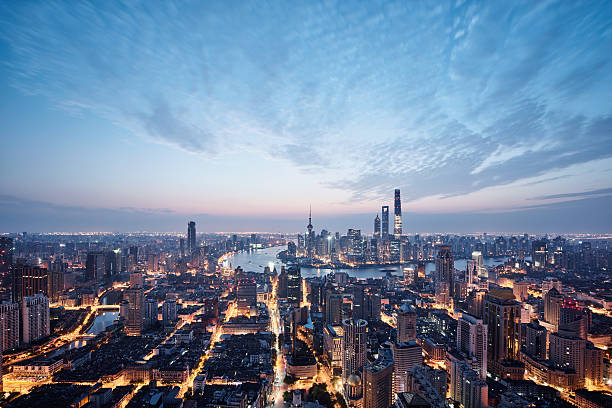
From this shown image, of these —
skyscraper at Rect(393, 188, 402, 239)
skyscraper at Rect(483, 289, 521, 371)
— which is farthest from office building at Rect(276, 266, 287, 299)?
skyscraper at Rect(393, 188, 402, 239)

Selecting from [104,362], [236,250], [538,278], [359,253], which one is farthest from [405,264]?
[104,362]

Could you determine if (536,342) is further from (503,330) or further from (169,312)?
(169,312)

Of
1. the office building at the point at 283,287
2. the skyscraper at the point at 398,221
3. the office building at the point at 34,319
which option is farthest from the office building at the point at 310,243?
the office building at the point at 34,319

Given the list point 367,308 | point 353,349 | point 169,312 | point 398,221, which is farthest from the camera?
point 398,221

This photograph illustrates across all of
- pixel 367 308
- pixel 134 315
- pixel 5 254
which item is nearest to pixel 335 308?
pixel 367 308

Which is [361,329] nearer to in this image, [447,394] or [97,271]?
[447,394]
